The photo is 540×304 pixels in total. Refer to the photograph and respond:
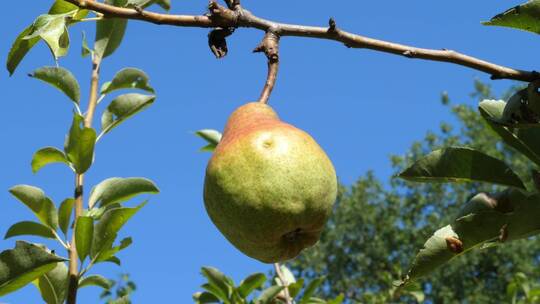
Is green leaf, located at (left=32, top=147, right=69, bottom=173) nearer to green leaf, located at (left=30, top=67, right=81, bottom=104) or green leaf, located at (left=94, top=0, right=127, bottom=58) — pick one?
green leaf, located at (left=30, top=67, right=81, bottom=104)

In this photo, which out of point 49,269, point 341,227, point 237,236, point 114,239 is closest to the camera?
point 237,236

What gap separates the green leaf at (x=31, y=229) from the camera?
6.96 ft

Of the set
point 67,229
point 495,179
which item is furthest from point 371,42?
point 67,229

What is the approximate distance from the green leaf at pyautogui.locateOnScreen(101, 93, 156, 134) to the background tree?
2257cm

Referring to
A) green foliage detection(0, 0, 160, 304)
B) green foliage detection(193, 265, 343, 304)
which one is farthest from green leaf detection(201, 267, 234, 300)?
green foliage detection(0, 0, 160, 304)

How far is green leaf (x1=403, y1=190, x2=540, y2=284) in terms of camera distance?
1397 mm

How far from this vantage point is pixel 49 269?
1.75 meters

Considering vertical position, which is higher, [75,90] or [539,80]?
[75,90]

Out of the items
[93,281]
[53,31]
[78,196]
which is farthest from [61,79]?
[53,31]

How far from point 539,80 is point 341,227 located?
86.6ft

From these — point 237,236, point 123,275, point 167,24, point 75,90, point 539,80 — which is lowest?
point 237,236

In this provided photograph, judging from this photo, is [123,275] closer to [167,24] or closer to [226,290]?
[226,290]

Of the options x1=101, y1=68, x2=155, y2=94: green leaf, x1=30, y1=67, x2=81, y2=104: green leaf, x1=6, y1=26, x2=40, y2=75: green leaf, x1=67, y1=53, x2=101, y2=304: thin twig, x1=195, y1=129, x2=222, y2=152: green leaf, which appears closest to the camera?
x1=6, y1=26, x2=40, y2=75: green leaf

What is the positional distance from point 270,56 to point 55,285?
84cm
